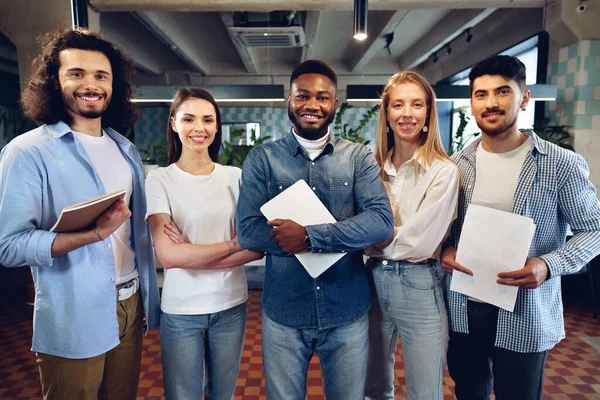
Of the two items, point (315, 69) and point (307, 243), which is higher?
point (315, 69)

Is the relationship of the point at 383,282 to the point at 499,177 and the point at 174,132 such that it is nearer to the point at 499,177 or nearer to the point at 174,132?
the point at 499,177

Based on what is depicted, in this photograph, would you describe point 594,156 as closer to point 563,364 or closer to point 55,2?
point 563,364

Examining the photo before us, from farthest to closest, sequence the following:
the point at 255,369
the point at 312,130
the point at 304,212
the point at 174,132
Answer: the point at 255,369 → the point at 174,132 → the point at 312,130 → the point at 304,212

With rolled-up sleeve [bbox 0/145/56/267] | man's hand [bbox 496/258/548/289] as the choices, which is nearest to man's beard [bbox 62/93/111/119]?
rolled-up sleeve [bbox 0/145/56/267]

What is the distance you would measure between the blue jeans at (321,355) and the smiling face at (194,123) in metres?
0.77

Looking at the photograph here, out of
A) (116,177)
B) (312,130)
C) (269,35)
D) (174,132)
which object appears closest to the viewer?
(312,130)

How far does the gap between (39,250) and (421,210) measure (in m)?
1.30

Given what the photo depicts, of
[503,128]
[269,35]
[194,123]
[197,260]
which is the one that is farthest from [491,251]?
[269,35]

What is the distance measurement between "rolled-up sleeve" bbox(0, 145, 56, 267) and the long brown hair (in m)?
0.51

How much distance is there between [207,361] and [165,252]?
0.50 m

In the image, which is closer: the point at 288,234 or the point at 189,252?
the point at 288,234

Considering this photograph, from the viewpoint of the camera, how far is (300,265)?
4.55 feet

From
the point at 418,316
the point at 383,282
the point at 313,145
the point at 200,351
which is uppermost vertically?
the point at 313,145

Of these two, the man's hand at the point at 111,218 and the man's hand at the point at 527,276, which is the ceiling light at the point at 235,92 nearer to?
the man's hand at the point at 111,218
